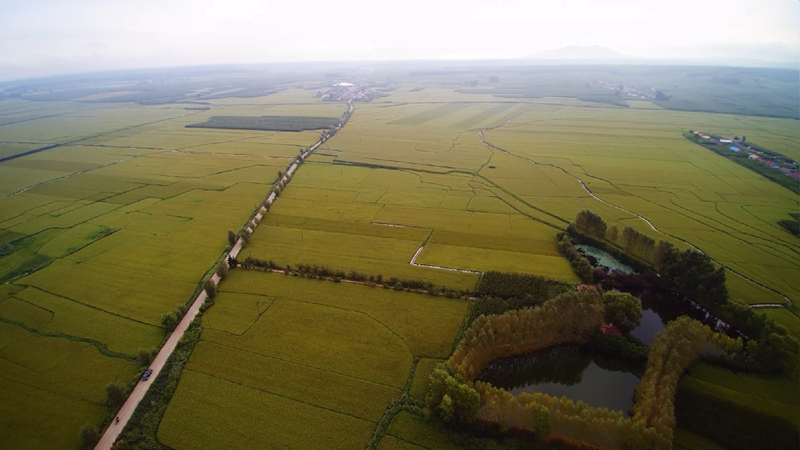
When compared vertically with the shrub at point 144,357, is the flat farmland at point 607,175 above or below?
above

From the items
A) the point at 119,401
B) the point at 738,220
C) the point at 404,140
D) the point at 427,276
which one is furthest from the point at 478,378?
the point at 404,140

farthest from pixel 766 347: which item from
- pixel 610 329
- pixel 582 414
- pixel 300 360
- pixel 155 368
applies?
pixel 155 368

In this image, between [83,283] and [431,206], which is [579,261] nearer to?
[431,206]

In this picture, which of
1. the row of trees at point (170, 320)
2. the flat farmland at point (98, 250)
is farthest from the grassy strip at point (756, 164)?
the row of trees at point (170, 320)

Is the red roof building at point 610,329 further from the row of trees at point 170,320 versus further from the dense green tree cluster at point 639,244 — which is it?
the row of trees at point 170,320

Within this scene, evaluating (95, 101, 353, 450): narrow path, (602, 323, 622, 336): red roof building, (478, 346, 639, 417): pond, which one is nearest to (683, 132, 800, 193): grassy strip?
(602, 323, 622, 336): red roof building

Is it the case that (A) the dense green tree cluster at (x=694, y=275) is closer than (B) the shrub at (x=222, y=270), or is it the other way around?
(A) the dense green tree cluster at (x=694, y=275)

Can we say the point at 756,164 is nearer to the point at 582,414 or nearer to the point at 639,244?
the point at 639,244

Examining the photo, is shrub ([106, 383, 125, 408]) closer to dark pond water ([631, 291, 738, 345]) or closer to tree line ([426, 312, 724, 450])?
tree line ([426, 312, 724, 450])
